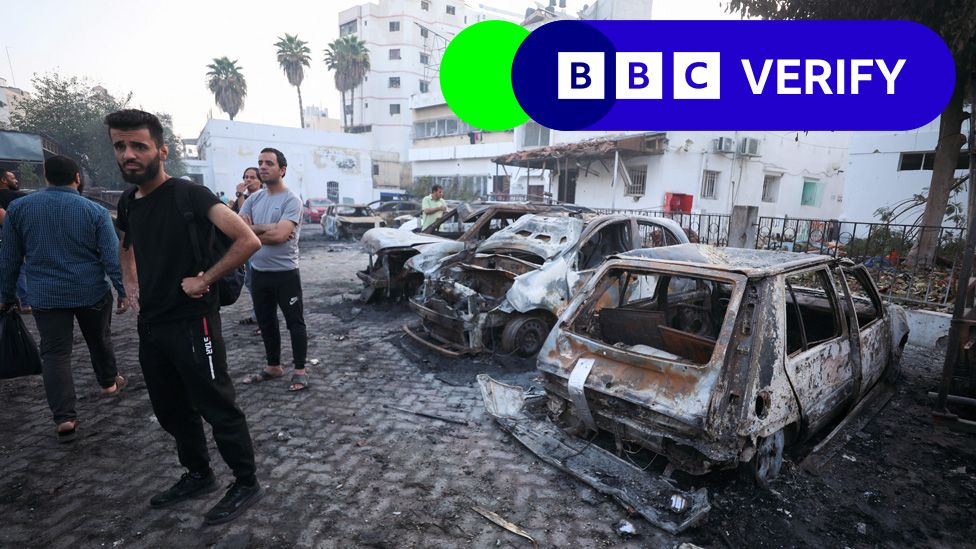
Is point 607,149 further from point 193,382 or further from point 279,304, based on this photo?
point 193,382

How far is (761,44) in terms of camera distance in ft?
25.3

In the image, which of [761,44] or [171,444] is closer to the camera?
[171,444]

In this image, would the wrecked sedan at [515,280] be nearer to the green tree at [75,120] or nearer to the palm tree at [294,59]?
the green tree at [75,120]

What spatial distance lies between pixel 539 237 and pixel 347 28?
55.3m

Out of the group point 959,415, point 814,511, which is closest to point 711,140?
point 959,415

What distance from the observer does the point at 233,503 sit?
100 inches

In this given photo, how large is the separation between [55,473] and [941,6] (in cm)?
1062

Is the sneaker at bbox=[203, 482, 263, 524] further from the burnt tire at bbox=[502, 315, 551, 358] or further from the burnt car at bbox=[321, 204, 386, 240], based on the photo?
the burnt car at bbox=[321, 204, 386, 240]

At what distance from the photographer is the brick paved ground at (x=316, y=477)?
2455 mm

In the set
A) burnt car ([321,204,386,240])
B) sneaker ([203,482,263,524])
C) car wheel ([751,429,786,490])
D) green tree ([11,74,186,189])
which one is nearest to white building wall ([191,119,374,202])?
green tree ([11,74,186,189])

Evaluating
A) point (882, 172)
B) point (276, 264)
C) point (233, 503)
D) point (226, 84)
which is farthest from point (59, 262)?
point (226, 84)

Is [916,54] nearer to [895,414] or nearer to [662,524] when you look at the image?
[895,414]

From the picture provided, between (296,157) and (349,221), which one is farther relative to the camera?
(296,157)

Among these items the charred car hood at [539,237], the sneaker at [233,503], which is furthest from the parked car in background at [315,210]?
the sneaker at [233,503]
